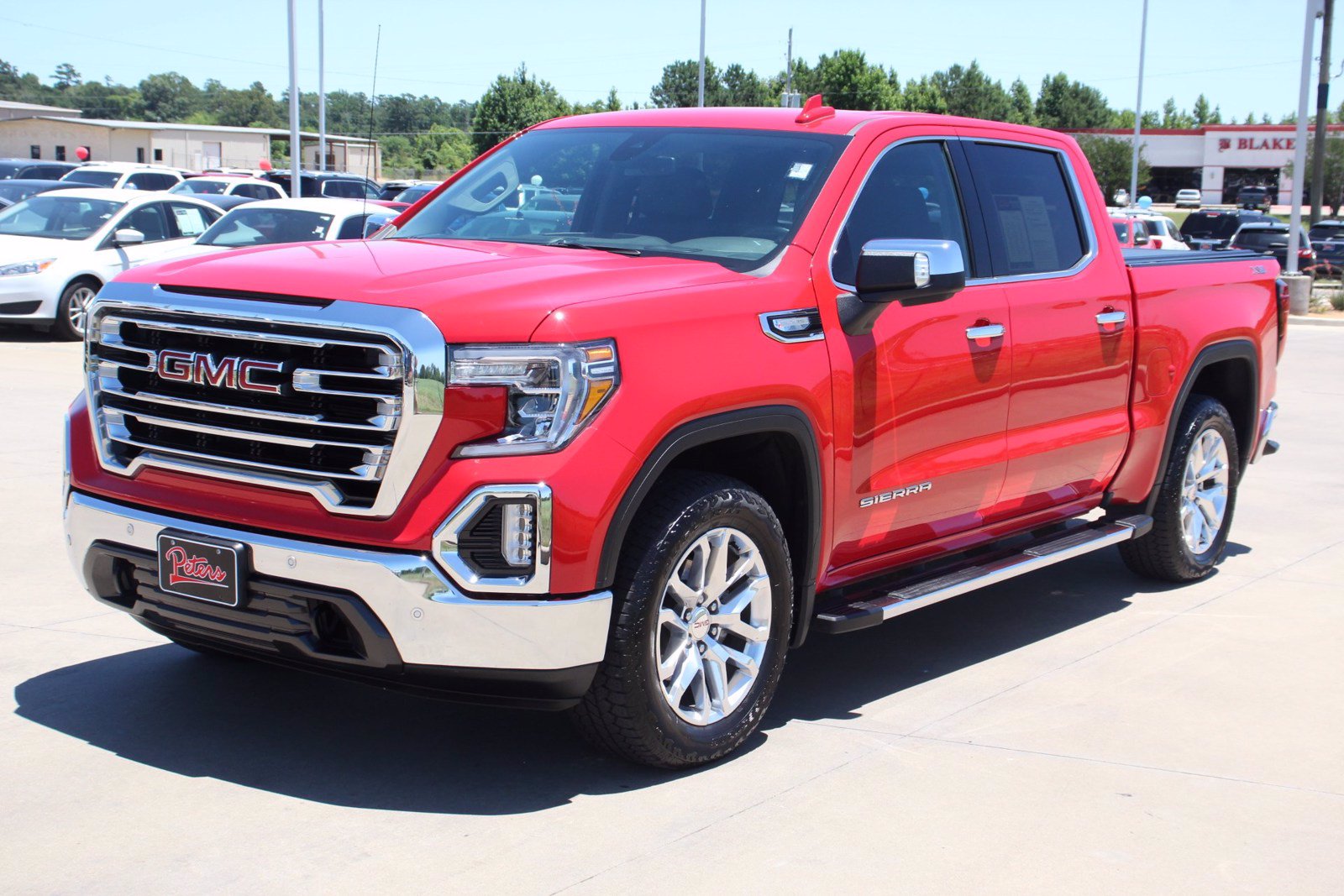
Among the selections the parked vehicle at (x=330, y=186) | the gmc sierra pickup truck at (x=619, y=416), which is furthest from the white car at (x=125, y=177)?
the gmc sierra pickup truck at (x=619, y=416)

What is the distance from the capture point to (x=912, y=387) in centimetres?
500

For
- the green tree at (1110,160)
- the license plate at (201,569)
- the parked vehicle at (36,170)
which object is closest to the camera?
the license plate at (201,569)

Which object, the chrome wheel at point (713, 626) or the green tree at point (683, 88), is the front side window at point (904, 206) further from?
the green tree at point (683, 88)

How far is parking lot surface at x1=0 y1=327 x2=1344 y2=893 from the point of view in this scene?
380 cm

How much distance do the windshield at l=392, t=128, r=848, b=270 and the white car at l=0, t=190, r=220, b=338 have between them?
10.7 m

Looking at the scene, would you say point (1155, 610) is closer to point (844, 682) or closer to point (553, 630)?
point (844, 682)

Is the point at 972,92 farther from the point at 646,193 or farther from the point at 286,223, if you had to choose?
the point at 646,193

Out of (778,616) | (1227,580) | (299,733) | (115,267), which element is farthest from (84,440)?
(115,267)

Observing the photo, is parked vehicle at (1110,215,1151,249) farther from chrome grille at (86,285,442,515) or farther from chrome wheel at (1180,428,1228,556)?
chrome grille at (86,285,442,515)

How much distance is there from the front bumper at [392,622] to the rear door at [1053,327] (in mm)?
2335

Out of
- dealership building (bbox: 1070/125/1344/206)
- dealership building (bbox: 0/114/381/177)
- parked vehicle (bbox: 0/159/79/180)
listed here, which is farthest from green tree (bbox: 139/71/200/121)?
parked vehicle (bbox: 0/159/79/180)

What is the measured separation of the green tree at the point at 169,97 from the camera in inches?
5906

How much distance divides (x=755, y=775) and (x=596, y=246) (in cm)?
182

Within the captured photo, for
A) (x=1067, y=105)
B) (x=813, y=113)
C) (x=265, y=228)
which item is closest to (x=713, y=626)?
(x=813, y=113)
